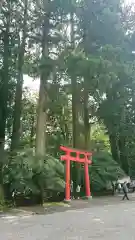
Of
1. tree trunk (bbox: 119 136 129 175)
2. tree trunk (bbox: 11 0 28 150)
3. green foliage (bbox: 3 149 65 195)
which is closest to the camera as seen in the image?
green foliage (bbox: 3 149 65 195)

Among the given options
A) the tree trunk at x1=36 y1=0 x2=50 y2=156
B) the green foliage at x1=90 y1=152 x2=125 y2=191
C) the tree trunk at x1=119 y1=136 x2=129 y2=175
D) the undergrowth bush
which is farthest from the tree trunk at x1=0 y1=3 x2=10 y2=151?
the tree trunk at x1=119 y1=136 x2=129 y2=175

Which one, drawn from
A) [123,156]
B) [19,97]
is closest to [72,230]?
[19,97]

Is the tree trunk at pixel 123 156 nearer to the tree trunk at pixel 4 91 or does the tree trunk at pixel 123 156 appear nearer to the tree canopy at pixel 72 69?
the tree canopy at pixel 72 69

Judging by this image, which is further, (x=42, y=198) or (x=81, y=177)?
(x=81, y=177)

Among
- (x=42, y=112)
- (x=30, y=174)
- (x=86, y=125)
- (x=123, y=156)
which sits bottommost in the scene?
(x=30, y=174)

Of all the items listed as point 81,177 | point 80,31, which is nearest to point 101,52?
point 80,31

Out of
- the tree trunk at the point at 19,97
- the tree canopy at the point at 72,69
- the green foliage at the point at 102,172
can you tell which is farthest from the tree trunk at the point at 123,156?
the tree trunk at the point at 19,97

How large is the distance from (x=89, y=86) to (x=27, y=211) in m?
8.36

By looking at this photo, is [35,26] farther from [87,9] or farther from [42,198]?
[42,198]

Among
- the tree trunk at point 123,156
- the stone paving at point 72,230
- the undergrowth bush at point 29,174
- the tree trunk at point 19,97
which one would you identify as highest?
the tree trunk at point 19,97

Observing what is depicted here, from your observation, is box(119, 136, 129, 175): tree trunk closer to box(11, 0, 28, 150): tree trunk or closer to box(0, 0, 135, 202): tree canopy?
box(0, 0, 135, 202): tree canopy

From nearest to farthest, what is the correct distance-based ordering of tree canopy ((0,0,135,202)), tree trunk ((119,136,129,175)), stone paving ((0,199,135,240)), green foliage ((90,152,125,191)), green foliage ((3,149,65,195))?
stone paving ((0,199,135,240)), green foliage ((3,149,65,195)), tree canopy ((0,0,135,202)), green foliage ((90,152,125,191)), tree trunk ((119,136,129,175))

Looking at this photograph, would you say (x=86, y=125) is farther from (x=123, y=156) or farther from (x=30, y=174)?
(x=30, y=174)

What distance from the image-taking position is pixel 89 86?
62.9ft
